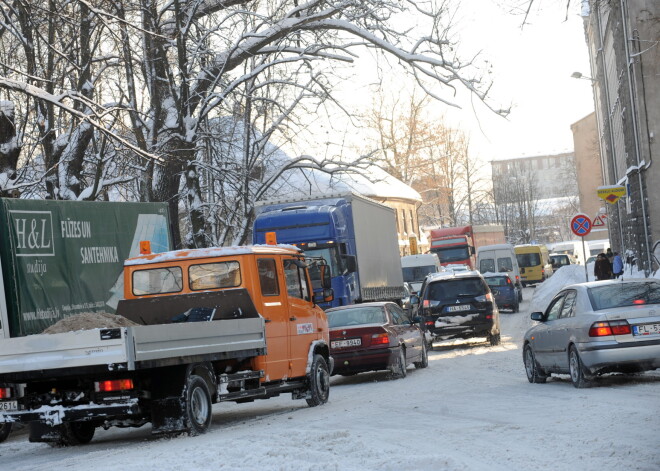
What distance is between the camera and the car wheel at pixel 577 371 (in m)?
13.1

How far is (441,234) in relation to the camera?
55.7 meters

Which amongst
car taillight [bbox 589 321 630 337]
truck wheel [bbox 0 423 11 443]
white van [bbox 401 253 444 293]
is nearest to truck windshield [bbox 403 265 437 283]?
white van [bbox 401 253 444 293]

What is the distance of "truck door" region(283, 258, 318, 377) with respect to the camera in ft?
44.6

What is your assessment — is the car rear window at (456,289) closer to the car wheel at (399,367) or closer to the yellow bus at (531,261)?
the car wheel at (399,367)

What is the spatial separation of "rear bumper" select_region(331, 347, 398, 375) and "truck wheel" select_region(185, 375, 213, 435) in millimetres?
6014

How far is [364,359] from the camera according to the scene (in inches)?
678

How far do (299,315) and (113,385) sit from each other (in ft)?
13.1

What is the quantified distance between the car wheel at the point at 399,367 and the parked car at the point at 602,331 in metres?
3.33

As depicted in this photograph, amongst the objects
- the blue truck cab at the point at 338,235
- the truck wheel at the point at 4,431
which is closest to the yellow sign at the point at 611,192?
the blue truck cab at the point at 338,235

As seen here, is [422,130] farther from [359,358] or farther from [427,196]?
[359,358]

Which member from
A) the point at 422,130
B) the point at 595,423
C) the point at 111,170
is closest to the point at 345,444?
the point at 595,423

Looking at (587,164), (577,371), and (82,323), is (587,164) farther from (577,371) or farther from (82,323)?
(82,323)

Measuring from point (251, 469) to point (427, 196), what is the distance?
82408 mm

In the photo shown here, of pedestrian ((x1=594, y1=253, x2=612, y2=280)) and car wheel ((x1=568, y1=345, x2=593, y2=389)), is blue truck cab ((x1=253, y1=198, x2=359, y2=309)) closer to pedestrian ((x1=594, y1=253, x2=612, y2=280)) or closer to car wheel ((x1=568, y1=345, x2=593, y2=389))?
car wheel ((x1=568, y1=345, x2=593, y2=389))
